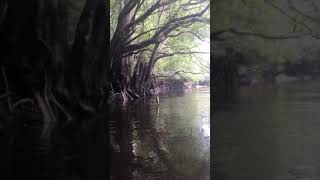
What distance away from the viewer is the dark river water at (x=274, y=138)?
324 centimetres

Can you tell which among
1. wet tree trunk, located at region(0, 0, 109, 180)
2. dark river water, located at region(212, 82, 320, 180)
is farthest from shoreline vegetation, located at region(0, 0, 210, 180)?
dark river water, located at region(212, 82, 320, 180)

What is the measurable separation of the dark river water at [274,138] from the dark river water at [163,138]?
0.14 m

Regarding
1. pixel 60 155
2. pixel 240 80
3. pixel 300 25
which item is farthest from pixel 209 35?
pixel 60 155

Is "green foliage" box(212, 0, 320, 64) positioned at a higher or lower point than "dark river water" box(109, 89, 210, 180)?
higher

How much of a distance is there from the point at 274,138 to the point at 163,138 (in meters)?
0.95

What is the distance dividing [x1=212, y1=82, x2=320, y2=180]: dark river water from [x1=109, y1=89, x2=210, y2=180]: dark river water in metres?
0.14

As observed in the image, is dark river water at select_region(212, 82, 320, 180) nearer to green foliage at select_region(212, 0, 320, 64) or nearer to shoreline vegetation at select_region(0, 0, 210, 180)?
green foliage at select_region(212, 0, 320, 64)

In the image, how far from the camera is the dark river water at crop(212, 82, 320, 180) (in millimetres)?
3244

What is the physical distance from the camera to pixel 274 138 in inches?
129

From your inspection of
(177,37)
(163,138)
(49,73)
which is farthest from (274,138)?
A: (49,73)

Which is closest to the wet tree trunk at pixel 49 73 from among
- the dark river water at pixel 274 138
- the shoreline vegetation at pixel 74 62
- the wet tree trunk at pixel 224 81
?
the shoreline vegetation at pixel 74 62

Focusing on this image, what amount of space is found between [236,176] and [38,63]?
2000 mm

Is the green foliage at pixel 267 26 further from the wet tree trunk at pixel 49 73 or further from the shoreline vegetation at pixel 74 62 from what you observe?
the wet tree trunk at pixel 49 73

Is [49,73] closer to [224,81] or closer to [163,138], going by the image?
[163,138]
